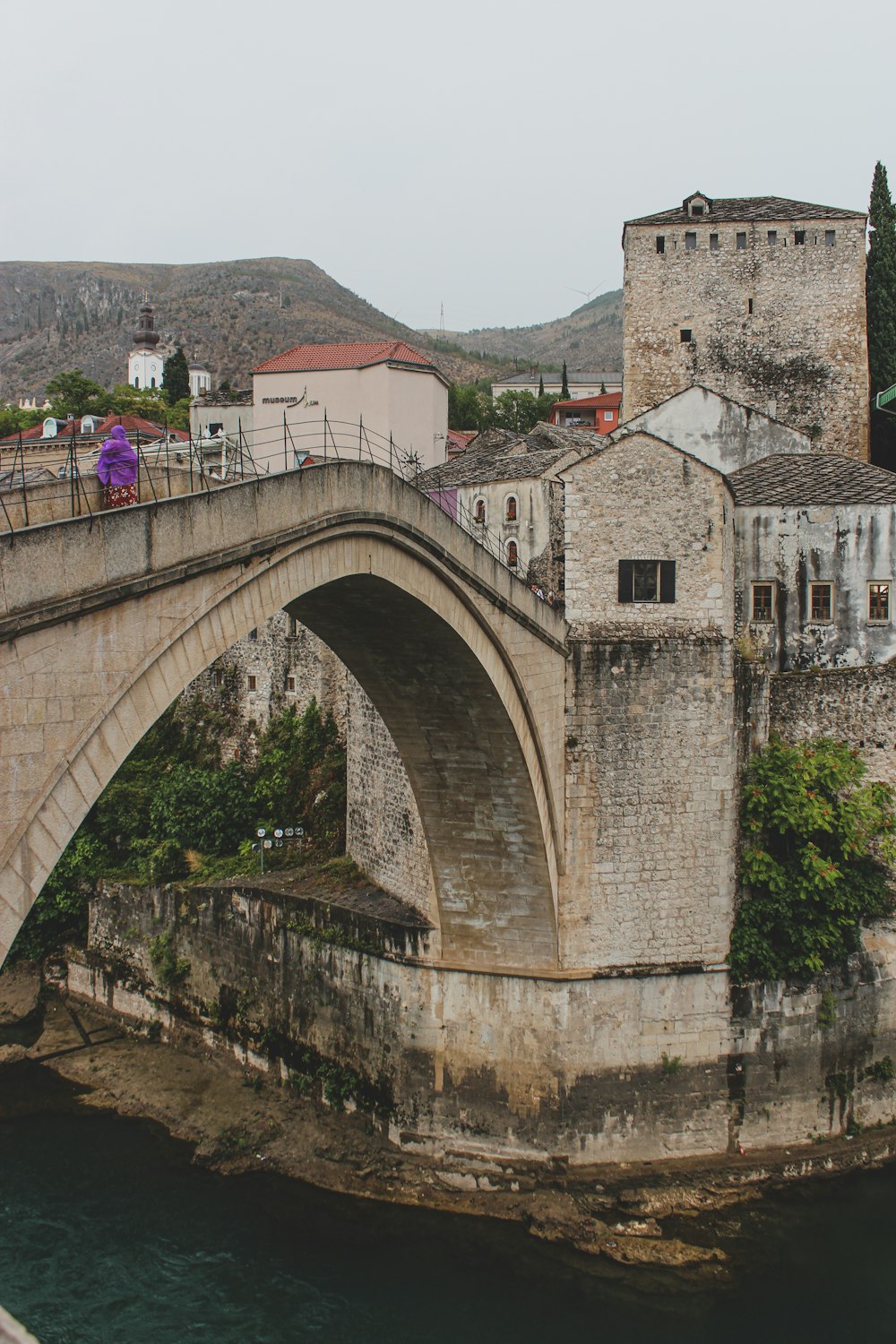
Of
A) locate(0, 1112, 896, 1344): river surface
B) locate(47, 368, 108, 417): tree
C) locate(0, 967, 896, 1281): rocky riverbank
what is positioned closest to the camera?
locate(0, 1112, 896, 1344): river surface

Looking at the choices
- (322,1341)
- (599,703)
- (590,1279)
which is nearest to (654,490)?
(599,703)

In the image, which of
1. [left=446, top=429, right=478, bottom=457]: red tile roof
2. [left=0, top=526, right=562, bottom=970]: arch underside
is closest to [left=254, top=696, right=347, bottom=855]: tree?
[left=0, top=526, right=562, bottom=970]: arch underside

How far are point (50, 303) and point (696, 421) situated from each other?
127701mm

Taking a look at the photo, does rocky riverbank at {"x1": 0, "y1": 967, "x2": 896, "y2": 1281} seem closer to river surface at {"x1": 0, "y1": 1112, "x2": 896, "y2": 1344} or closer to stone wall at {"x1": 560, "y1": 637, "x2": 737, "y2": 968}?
river surface at {"x1": 0, "y1": 1112, "x2": 896, "y2": 1344}

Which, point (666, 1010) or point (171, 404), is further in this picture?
point (171, 404)

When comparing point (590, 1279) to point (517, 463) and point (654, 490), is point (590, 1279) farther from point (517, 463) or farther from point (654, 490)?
point (517, 463)

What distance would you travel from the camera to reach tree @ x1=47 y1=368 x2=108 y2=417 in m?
48.1

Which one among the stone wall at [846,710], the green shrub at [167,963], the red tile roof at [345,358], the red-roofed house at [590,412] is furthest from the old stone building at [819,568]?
the red-roofed house at [590,412]

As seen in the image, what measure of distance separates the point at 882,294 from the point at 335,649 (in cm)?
1789

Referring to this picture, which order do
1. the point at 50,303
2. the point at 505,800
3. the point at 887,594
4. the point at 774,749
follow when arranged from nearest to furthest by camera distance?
the point at 505,800
the point at 774,749
the point at 887,594
the point at 50,303

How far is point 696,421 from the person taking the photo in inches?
824

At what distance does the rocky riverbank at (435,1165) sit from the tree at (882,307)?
15.0m

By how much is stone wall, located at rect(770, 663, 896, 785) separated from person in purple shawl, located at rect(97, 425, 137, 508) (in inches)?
433

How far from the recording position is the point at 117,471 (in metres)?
7.98
